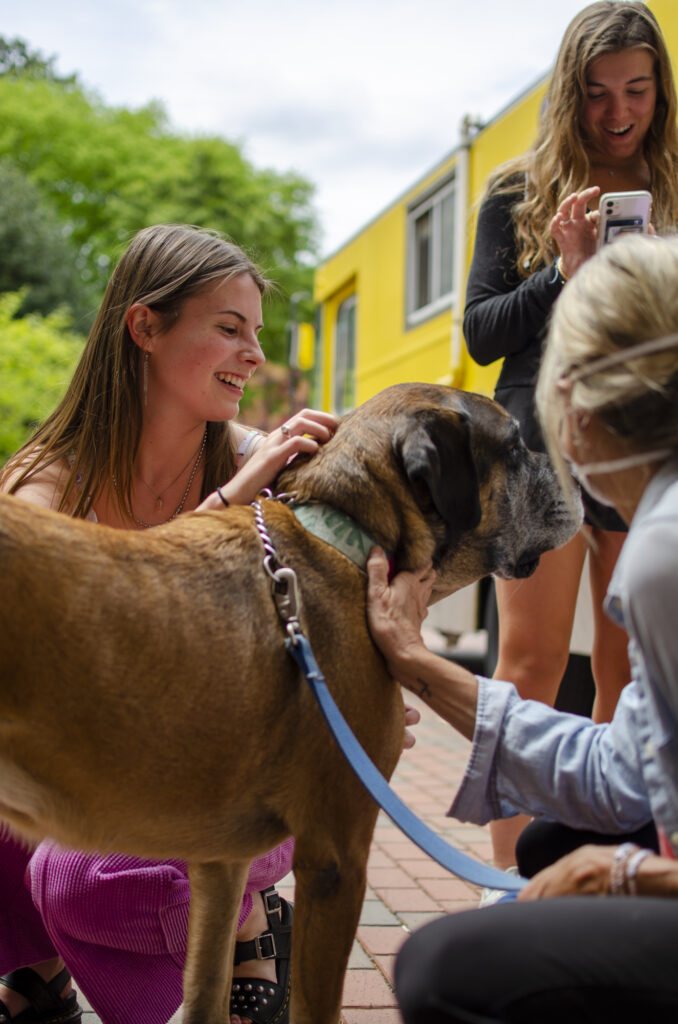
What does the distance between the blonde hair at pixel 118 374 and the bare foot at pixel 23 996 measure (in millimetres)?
1316

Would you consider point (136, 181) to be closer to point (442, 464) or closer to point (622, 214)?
point (622, 214)

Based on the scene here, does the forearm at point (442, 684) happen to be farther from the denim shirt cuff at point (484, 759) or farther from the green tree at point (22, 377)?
the green tree at point (22, 377)

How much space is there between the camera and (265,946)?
2.73 meters

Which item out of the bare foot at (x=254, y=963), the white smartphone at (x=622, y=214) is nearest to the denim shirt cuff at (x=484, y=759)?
the bare foot at (x=254, y=963)

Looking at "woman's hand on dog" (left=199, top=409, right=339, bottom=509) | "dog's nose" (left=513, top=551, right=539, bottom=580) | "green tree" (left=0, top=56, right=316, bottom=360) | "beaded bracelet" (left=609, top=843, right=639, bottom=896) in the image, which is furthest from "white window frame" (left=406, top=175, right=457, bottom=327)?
"green tree" (left=0, top=56, right=316, bottom=360)

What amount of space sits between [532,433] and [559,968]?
1918 millimetres

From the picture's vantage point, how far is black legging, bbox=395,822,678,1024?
1394 millimetres

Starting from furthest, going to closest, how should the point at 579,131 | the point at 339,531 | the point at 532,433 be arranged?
the point at 579,131 < the point at 532,433 < the point at 339,531

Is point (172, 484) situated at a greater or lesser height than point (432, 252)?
lesser

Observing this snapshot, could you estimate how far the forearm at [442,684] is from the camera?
1.97m

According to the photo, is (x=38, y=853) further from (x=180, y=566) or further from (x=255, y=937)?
(x=180, y=566)

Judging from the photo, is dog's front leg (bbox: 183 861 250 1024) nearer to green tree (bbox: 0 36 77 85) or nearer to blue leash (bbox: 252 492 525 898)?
blue leash (bbox: 252 492 525 898)

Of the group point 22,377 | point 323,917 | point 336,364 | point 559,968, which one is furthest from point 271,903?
point 22,377

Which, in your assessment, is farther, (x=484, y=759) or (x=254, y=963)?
(x=254, y=963)
